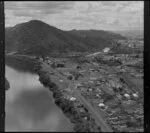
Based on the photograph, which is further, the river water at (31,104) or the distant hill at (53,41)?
the distant hill at (53,41)

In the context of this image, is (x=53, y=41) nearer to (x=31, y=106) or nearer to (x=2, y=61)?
(x=31, y=106)

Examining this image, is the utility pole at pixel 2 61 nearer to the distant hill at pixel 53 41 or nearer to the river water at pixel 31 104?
the river water at pixel 31 104

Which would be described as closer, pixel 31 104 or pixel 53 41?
pixel 31 104

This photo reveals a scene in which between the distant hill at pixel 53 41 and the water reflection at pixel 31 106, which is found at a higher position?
the distant hill at pixel 53 41

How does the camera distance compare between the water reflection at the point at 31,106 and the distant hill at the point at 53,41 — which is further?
the distant hill at the point at 53,41

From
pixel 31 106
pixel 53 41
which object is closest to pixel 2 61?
pixel 31 106

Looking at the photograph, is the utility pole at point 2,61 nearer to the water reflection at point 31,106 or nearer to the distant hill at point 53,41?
the water reflection at point 31,106

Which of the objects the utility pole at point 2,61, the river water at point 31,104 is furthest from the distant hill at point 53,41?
the utility pole at point 2,61

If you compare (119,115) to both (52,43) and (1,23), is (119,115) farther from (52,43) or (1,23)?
(52,43)
